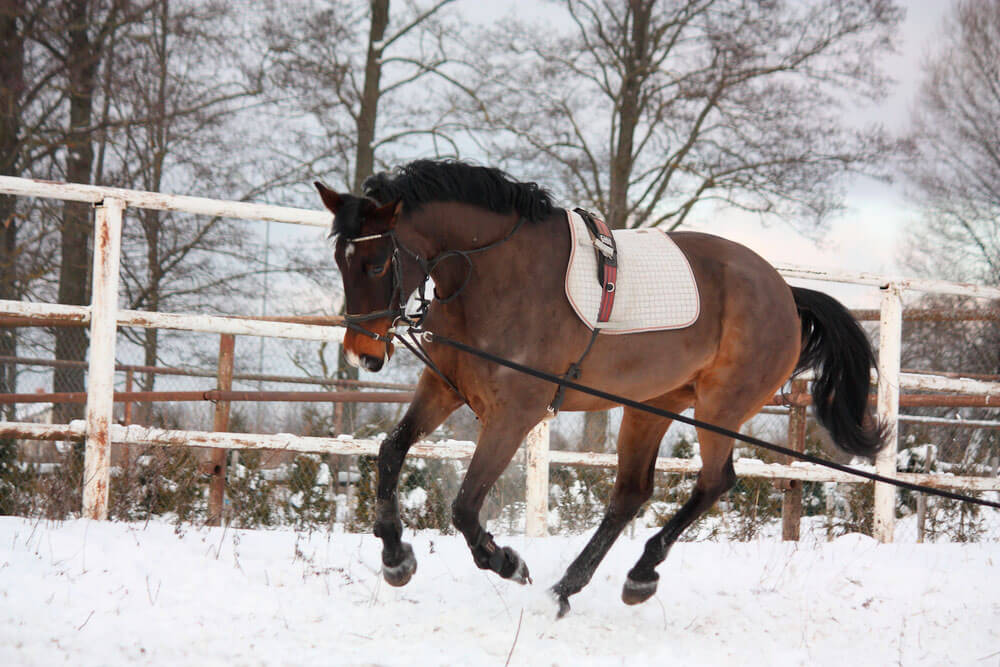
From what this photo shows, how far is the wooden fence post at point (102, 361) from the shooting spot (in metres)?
4.33

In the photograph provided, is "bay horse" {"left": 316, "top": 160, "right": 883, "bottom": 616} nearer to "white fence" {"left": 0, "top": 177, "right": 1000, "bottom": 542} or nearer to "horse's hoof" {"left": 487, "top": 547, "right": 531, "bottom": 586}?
"horse's hoof" {"left": 487, "top": 547, "right": 531, "bottom": 586}

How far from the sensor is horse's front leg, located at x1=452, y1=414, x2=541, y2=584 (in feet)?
10.8

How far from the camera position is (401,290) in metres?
3.12

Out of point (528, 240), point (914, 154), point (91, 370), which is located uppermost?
point (914, 154)

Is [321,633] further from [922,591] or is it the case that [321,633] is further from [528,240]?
[922,591]

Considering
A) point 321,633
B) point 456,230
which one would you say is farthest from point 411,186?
point 321,633

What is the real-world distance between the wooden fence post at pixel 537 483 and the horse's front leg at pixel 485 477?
164 centimetres

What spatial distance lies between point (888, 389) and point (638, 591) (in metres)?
3.11

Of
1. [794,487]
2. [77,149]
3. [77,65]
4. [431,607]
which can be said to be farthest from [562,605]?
[77,149]

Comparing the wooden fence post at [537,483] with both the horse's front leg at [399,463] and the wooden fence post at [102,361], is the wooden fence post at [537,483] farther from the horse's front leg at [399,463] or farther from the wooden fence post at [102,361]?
the wooden fence post at [102,361]

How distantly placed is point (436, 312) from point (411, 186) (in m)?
0.52

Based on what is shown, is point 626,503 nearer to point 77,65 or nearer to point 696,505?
point 696,505

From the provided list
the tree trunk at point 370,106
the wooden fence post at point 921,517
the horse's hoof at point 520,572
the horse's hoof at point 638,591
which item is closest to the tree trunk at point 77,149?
the tree trunk at point 370,106

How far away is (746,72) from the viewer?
1422cm
